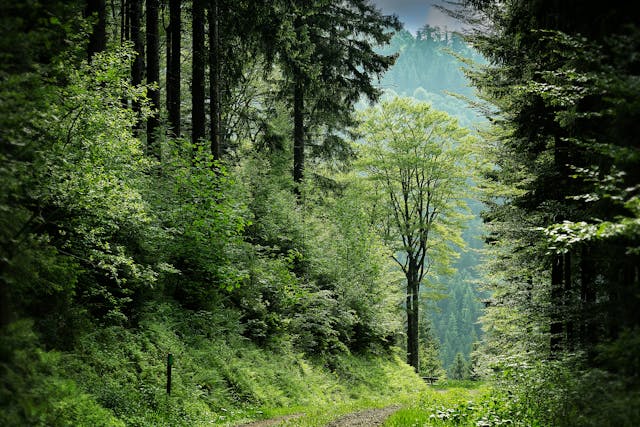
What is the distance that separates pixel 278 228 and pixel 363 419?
8544 millimetres

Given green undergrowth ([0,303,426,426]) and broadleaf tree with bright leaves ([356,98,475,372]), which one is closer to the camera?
green undergrowth ([0,303,426,426])

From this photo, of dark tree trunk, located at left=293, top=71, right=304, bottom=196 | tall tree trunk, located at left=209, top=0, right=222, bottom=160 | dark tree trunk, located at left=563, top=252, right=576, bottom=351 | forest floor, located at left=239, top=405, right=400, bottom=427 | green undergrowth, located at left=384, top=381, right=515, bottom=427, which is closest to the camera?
green undergrowth, located at left=384, top=381, right=515, bottom=427

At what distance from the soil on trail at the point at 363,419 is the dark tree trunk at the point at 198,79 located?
9127mm

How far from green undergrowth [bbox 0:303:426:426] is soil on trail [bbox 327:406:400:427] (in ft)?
1.42

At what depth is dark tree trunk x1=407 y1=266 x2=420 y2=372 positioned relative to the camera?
1106 inches

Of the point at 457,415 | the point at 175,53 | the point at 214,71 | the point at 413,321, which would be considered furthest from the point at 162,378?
the point at 413,321

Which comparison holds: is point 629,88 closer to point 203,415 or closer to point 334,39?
point 203,415

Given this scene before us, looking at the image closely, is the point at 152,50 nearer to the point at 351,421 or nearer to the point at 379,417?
the point at 351,421

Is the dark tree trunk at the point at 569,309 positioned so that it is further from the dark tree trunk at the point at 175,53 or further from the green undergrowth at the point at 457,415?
the dark tree trunk at the point at 175,53

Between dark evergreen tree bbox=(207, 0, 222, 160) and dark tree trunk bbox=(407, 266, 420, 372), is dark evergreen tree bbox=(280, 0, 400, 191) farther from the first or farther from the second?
dark tree trunk bbox=(407, 266, 420, 372)

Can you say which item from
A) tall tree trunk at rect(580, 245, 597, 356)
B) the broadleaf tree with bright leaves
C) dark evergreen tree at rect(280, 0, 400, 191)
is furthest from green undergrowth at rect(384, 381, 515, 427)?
the broadleaf tree with bright leaves

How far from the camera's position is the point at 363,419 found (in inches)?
402

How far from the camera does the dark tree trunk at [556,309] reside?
10660mm

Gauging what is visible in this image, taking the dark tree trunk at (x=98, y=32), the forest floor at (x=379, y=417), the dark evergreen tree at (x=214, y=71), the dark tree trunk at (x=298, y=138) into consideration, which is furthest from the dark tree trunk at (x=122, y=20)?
the forest floor at (x=379, y=417)
